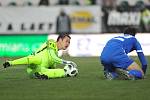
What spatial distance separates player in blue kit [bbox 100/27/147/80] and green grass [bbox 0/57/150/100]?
24 cm

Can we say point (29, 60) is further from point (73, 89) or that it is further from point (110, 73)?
point (73, 89)

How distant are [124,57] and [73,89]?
2011 mm

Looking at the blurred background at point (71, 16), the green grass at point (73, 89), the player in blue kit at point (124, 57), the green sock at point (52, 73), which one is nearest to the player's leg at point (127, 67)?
the player in blue kit at point (124, 57)

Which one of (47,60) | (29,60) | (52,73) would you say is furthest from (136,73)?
(29,60)

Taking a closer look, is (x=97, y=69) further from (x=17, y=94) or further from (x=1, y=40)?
A: (x=1, y=40)

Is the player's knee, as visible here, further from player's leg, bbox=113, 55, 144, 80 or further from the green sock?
the green sock

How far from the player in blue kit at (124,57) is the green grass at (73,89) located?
0.77ft

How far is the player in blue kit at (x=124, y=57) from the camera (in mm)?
13500

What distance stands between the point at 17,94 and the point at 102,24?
19457mm

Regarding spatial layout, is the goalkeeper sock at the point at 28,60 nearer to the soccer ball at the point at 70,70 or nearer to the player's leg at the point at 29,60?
the player's leg at the point at 29,60

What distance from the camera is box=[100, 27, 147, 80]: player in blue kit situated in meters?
13.5

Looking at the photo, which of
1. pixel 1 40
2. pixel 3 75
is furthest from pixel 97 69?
pixel 1 40

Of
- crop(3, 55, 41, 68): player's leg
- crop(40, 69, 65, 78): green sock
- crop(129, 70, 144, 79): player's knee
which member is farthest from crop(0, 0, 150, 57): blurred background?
crop(129, 70, 144, 79): player's knee

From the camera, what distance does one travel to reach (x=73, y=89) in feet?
39.2
